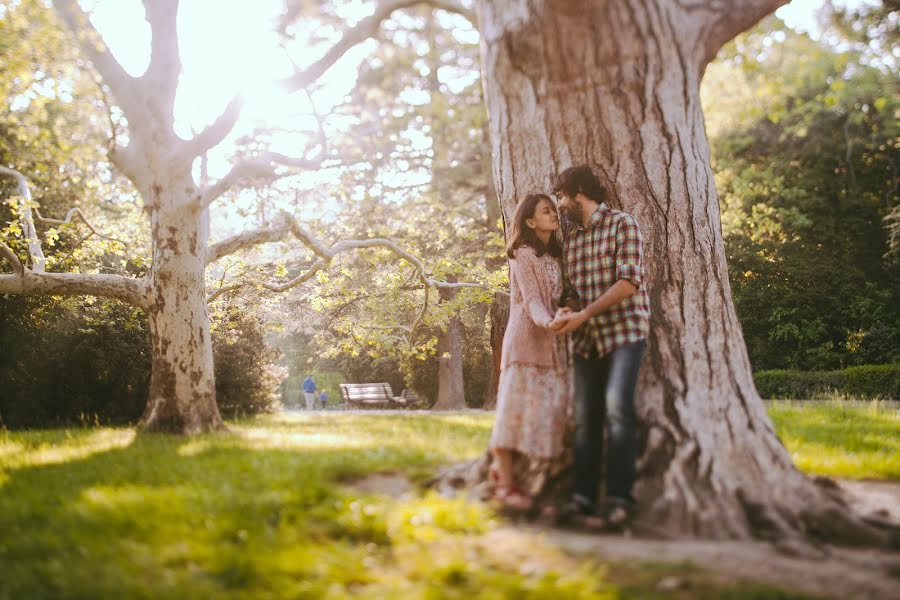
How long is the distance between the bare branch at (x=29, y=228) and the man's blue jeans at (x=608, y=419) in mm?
10446

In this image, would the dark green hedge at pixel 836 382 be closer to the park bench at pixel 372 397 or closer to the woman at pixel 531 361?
the park bench at pixel 372 397

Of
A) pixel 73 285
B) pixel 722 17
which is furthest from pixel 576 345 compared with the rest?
pixel 73 285

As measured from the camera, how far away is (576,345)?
14.2 ft

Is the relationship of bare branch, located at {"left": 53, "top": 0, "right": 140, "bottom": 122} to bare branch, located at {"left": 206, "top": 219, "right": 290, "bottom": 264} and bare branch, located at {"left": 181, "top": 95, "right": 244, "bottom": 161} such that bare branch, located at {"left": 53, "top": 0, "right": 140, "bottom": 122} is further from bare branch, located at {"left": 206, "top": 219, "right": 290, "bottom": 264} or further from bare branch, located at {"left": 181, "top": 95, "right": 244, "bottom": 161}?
bare branch, located at {"left": 206, "top": 219, "right": 290, "bottom": 264}

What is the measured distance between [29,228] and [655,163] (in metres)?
12.2

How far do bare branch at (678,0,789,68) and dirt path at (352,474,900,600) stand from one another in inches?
139

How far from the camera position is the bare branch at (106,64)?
9.17 m

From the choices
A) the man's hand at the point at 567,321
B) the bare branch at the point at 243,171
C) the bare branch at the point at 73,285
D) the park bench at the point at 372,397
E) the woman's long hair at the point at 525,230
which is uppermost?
the bare branch at the point at 243,171

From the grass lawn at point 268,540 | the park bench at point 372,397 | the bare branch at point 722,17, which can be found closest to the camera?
the grass lawn at point 268,540

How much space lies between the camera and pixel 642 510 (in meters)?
3.88

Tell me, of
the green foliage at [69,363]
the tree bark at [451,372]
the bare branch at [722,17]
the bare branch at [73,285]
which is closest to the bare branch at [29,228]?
the bare branch at [73,285]

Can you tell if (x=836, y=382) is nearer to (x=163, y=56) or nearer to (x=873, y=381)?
(x=873, y=381)

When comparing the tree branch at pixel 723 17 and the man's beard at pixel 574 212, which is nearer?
the man's beard at pixel 574 212

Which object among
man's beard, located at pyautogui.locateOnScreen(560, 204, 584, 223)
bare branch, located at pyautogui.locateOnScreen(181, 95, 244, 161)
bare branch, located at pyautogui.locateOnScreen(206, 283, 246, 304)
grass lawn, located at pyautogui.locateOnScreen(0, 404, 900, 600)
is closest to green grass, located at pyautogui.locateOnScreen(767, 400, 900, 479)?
grass lawn, located at pyautogui.locateOnScreen(0, 404, 900, 600)
